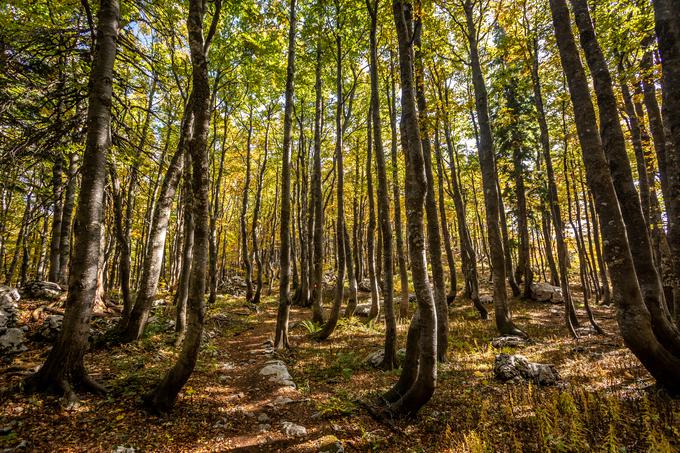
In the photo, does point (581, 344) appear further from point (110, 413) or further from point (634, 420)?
point (110, 413)

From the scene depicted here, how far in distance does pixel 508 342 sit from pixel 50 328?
42.6 feet

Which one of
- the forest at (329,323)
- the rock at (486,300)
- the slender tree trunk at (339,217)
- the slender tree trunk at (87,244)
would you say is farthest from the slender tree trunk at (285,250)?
the rock at (486,300)

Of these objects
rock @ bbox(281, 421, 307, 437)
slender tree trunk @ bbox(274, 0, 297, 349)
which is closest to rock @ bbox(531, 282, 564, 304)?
slender tree trunk @ bbox(274, 0, 297, 349)

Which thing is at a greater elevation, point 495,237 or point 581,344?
point 495,237

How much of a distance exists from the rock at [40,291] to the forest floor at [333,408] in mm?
677

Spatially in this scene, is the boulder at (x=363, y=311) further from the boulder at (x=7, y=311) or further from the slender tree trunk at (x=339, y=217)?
the boulder at (x=7, y=311)

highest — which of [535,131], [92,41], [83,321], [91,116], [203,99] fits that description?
[535,131]

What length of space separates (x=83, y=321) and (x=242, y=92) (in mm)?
16876

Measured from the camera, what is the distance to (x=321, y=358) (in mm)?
9234

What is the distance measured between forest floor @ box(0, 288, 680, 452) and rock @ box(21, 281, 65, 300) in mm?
677

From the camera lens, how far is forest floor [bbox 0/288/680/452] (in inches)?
163

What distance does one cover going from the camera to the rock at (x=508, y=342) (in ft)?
32.3

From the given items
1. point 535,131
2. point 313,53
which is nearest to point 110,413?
point 313,53

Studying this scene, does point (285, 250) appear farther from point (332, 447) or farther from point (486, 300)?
point (486, 300)
